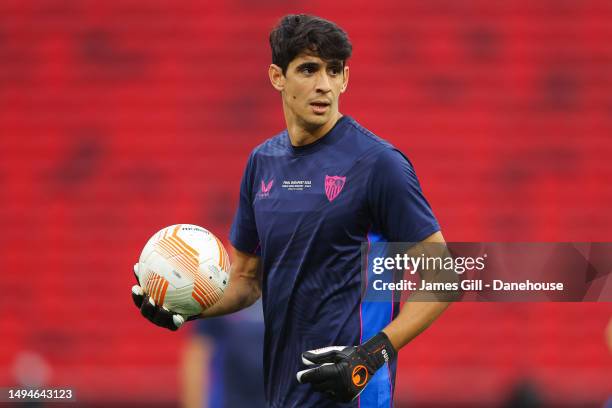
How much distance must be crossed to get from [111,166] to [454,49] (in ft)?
10.2

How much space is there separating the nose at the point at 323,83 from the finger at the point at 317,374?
3.22ft

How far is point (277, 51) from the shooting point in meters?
4.05

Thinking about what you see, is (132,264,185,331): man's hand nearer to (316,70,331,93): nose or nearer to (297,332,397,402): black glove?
(297,332,397,402): black glove

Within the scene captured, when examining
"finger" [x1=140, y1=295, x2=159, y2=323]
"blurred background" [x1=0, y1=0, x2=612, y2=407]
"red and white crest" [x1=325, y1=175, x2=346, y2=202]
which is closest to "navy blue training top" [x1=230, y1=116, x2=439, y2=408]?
"red and white crest" [x1=325, y1=175, x2=346, y2=202]

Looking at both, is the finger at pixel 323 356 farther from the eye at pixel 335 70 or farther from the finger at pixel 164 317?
the eye at pixel 335 70

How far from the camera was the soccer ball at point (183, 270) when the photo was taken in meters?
4.02

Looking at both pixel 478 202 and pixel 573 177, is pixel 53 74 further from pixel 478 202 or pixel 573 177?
pixel 573 177

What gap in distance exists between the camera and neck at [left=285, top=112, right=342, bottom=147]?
3957mm

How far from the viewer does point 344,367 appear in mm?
3504

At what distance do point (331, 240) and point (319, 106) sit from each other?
1.63 ft

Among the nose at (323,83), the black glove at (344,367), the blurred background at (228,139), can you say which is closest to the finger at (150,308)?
the black glove at (344,367)

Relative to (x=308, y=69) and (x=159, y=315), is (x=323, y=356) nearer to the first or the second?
(x=159, y=315)

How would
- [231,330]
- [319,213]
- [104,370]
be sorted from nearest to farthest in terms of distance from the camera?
[319,213] < [231,330] < [104,370]

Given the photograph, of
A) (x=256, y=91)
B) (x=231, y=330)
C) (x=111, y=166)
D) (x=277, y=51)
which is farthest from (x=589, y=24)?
(x=277, y=51)
